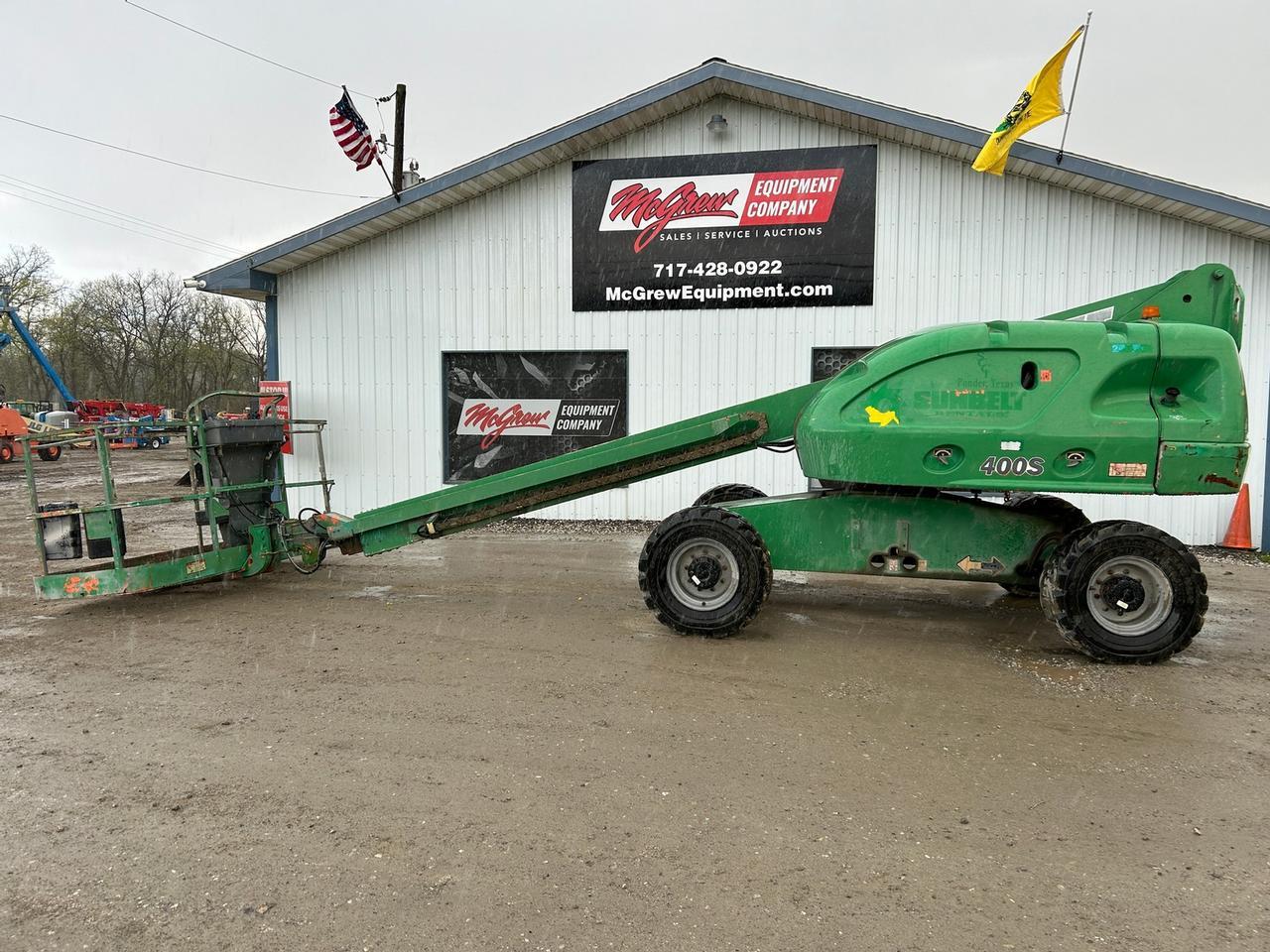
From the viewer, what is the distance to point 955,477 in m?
5.30

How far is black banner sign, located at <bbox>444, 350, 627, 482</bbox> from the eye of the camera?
11.5 metres

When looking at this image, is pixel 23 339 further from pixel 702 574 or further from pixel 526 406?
pixel 702 574

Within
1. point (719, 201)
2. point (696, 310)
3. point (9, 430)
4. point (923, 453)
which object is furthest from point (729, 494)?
point (9, 430)

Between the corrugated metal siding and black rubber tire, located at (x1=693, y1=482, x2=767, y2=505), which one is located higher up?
the corrugated metal siding

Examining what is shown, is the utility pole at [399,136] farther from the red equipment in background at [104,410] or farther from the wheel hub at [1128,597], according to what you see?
the red equipment in background at [104,410]

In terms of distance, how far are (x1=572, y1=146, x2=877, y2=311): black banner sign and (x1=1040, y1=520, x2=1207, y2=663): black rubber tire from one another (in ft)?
20.6

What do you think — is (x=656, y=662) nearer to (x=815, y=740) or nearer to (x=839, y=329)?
(x=815, y=740)

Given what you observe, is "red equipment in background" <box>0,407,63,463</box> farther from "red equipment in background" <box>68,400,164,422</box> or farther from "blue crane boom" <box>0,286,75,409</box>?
"red equipment in background" <box>68,400,164,422</box>

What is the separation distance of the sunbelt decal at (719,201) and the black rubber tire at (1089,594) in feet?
22.5

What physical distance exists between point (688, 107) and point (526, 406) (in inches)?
189

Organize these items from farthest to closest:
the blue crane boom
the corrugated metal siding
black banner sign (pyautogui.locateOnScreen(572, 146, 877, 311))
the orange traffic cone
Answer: the blue crane boom < black banner sign (pyautogui.locateOnScreen(572, 146, 877, 311)) < the corrugated metal siding < the orange traffic cone

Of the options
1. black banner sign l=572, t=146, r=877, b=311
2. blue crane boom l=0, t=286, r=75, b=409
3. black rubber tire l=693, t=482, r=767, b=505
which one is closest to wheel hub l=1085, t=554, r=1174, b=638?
black rubber tire l=693, t=482, r=767, b=505

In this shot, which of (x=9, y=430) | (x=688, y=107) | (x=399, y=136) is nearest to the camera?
(x=688, y=107)

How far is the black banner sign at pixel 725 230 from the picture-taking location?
35.1ft
